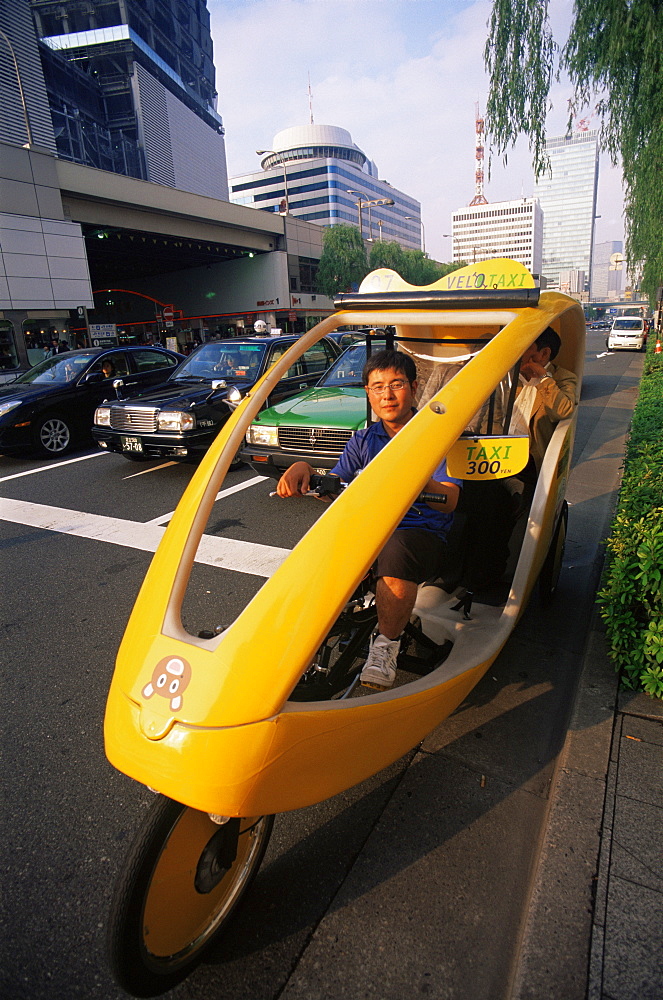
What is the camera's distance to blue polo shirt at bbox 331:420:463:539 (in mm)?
2529

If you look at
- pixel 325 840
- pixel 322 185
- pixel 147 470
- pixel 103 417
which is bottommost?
pixel 325 840

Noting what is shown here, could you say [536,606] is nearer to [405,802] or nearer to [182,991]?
[405,802]

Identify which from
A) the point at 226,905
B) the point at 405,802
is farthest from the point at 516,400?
the point at 226,905

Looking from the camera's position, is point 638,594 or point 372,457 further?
point 372,457

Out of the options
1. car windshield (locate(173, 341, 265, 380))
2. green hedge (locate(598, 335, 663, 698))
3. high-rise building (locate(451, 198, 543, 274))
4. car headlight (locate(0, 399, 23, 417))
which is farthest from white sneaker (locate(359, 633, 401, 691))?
high-rise building (locate(451, 198, 543, 274))

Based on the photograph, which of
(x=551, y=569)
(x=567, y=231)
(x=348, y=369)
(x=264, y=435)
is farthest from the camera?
(x=567, y=231)

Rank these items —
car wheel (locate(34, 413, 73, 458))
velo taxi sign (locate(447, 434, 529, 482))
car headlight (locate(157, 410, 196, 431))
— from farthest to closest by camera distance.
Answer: car wheel (locate(34, 413, 73, 458))
car headlight (locate(157, 410, 196, 431))
velo taxi sign (locate(447, 434, 529, 482))

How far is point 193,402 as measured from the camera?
769cm

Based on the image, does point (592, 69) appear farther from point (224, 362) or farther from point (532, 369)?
point (224, 362)

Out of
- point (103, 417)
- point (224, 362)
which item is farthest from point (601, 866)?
point (224, 362)

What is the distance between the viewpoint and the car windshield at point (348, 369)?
297 inches

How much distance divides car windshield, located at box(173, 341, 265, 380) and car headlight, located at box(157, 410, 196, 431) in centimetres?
133

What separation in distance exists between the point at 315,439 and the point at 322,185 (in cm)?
11450

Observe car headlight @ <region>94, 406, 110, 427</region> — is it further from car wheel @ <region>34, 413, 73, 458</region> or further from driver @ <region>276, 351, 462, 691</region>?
driver @ <region>276, 351, 462, 691</region>
